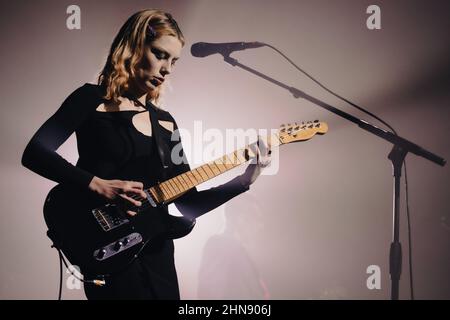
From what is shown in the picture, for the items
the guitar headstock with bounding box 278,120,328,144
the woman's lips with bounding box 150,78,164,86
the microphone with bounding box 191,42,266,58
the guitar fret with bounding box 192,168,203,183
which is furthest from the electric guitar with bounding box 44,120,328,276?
the microphone with bounding box 191,42,266,58

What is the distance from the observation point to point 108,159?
5.77 ft

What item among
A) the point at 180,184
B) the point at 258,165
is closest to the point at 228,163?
the point at 258,165

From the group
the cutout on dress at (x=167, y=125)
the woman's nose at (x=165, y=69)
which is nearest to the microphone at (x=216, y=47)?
the woman's nose at (x=165, y=69)

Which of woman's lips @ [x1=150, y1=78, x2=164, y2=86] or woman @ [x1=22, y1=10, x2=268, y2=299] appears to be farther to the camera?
woman's lips @ [x1=150, y1=78, x2=164, y2=86]

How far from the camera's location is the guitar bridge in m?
1.66

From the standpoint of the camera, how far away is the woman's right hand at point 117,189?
1670 millimetres

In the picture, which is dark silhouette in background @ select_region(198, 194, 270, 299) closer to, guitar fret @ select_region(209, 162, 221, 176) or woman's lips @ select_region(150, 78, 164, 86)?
guitar fret @ select_region(209, 162, 221, 176)

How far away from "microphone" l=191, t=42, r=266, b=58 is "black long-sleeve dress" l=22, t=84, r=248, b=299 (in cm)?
53

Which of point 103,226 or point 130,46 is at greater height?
point 130,46

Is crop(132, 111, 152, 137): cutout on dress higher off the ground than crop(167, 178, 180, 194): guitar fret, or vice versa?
crop(132, 111, 152, 137): cutout on dress

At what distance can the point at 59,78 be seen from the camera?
8.71 feet

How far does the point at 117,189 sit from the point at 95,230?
192mm

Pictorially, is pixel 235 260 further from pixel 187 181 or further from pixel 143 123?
pixel 143 123
